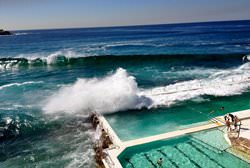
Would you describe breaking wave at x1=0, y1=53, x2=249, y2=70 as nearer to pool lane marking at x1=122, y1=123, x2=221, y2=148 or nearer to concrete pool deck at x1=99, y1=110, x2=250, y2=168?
concrete pool deck at x1=99, y1=110, x2=250, y2=168

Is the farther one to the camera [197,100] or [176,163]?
[197,100]

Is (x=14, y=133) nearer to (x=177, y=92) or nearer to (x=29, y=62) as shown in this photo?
(x=177, y=92)

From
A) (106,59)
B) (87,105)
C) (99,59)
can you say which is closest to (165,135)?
(87,105)

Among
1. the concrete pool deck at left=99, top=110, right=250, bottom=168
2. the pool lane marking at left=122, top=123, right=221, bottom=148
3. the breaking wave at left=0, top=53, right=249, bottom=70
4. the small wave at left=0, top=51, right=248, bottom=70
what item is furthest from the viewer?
the small wave at left=0, top=51, right=248, bottom=70

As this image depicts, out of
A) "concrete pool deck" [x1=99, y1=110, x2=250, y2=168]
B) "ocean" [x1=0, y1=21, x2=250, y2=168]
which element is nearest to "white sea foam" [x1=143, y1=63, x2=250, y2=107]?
"ocean" [x1=0, y1=21, x2=250, y2=168]

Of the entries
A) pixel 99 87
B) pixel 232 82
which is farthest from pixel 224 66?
pixel 99 87

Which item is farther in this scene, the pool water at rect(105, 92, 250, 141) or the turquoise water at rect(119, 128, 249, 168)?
the pool water at rect(105, 92, 250, 141)
